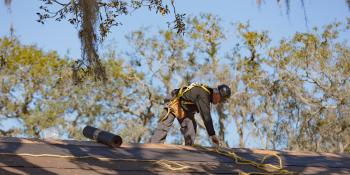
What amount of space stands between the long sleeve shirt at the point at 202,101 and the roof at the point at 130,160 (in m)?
0.51

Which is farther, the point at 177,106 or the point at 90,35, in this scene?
the point at 177,106

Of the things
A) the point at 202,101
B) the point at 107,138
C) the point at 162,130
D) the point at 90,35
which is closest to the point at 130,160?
the point at 107,138

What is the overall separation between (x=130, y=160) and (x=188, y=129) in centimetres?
212

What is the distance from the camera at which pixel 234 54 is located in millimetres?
20516

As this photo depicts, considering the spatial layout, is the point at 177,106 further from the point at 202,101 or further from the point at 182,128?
the point at 202,101

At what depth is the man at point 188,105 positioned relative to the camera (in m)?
6.48

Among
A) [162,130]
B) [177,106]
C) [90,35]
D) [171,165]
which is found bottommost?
[171,165]

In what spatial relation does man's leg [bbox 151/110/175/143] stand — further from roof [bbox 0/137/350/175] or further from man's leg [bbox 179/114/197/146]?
roof [bbox 0/137/350/175]

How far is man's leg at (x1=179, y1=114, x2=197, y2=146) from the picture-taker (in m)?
6.77

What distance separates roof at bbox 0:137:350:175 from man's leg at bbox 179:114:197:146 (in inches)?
37.2

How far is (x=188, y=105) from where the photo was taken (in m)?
6.79

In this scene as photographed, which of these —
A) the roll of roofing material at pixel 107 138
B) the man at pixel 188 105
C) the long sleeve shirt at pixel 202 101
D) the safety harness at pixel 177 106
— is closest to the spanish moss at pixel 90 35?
the roll of roofing material at pixel 107 138

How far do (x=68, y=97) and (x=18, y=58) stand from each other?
2.44 meters

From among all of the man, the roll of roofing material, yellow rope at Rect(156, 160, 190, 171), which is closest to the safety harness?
the man
